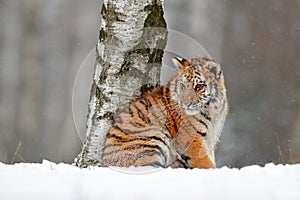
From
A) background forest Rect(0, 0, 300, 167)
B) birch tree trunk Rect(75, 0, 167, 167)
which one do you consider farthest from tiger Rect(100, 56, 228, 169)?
background forest Rect(0, 0, 300, 167)

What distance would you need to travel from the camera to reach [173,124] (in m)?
6.39

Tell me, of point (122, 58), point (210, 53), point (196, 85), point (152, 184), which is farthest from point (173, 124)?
point (210, 53)

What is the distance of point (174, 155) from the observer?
6453 mm

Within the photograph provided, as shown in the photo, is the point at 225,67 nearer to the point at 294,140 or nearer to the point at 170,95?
the point at 294,140

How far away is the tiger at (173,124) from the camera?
623cm

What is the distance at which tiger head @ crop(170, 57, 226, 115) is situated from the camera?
20.8 ft

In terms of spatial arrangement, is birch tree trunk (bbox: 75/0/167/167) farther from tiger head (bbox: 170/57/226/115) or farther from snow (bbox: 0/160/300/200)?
snow (bbox: 0/160/300/200)

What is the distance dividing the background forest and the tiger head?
19.6ft

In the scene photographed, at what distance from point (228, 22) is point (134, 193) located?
13.2 m

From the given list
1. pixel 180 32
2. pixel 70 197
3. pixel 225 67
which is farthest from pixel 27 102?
pixel 70 197

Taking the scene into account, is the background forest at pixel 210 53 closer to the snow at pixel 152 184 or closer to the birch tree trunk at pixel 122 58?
the birch tree trunk at pixel 122 58

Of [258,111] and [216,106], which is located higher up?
[216,106]

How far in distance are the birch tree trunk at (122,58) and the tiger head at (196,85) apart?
10.6 inches

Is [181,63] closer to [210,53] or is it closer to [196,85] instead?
[196,85]
